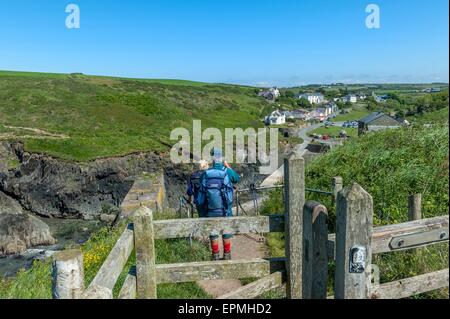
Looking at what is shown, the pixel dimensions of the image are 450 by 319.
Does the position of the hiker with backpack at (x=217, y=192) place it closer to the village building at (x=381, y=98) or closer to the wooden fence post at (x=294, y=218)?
the wooden fence post at (x=294, y=218)

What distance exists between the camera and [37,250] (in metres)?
26.9

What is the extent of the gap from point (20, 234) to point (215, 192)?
86.6ft

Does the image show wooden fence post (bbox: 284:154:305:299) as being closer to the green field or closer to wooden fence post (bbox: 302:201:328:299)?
wooden fence post (bbox: 302:201:328:299)

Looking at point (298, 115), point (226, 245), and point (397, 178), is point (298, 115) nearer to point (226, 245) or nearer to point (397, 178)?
point (397, 178)

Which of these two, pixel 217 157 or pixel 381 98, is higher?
pixel 381 98

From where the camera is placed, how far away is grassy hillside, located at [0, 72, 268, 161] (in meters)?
51.5

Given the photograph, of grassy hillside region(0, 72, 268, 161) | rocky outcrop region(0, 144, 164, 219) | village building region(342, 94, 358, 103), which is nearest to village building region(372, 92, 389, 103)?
village building region(342, 94, 358, 103)

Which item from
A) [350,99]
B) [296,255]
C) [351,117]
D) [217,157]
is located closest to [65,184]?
[217,157]

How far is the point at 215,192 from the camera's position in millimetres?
6617

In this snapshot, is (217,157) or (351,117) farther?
(351,117)

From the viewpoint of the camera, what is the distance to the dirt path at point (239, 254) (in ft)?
20.1

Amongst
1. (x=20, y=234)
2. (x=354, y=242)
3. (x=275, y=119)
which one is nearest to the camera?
(x=354, y=242)

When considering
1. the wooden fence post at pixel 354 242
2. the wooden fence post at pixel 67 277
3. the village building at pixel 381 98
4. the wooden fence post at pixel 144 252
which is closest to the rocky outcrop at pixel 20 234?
the wooden fence post at pixel 144 252
